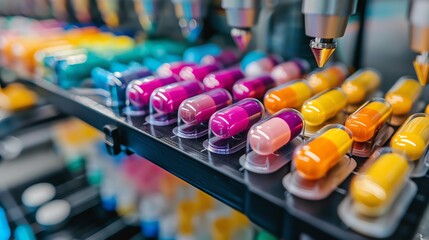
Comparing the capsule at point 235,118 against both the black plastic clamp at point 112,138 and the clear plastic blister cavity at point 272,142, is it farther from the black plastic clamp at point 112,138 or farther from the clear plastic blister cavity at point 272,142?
the black plastic clamp at point 112,138

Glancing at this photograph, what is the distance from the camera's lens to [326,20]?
44 cm

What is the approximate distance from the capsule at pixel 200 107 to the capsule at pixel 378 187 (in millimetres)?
247

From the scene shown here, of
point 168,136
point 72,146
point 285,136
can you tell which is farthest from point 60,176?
point 285,136

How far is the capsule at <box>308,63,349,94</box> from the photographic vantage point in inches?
25.4

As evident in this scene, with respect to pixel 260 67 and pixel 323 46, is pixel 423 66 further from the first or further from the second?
pixel 260 67

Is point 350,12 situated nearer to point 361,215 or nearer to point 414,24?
point 414,24

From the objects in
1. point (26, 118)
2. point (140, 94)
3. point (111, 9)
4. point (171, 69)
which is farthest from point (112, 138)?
point (26, 118)

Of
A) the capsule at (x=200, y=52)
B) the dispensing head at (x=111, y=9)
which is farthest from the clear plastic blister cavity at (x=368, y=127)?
the dispensing head at (x=111, y=9)

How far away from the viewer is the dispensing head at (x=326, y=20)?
1.42 ft

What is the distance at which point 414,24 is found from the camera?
435mm

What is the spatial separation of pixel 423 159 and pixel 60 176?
1.05 meters

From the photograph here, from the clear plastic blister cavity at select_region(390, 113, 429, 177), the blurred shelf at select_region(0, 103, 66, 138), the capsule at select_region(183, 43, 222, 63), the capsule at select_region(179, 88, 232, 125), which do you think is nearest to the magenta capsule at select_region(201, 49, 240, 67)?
the capsule at select_region(183, 43, 222, 63)

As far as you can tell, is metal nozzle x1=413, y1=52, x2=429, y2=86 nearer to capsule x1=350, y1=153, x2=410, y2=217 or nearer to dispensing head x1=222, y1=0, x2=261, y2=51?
capsule x1=350, y1=153, x2=410, y2=217

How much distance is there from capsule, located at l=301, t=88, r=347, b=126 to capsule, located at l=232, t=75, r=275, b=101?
12 cm
